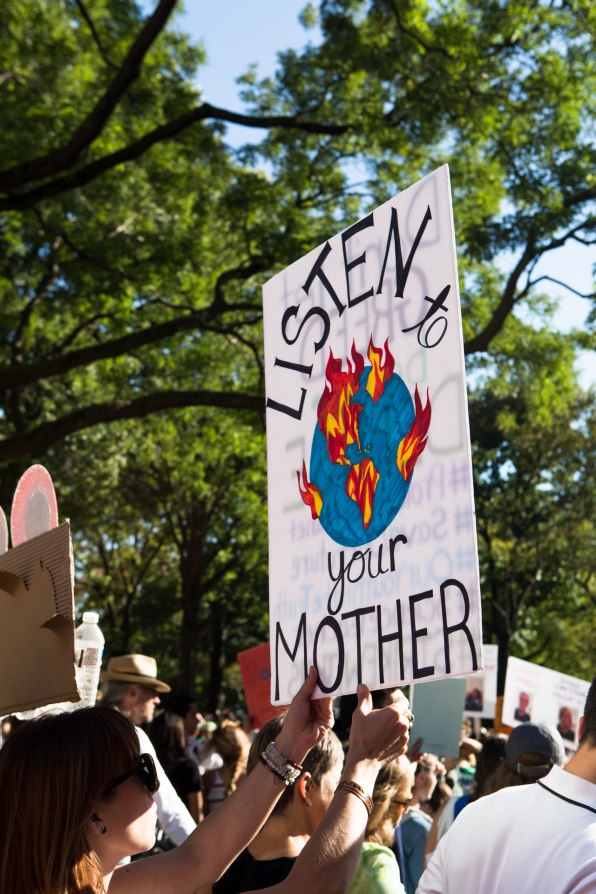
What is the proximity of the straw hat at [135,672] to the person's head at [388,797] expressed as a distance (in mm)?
2487

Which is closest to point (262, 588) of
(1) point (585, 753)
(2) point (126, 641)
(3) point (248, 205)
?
(2) point (126, 641)

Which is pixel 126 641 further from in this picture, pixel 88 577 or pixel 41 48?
pixel 41 48

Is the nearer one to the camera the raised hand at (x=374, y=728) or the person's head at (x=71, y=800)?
the person's head at (x=71, y=800)

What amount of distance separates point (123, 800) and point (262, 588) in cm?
3151

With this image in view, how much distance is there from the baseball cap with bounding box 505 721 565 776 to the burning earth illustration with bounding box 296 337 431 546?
1.94 metres

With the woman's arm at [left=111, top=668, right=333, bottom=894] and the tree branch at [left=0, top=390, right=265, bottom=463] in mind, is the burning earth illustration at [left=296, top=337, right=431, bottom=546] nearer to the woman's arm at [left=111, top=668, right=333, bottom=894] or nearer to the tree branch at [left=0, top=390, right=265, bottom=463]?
the woman's arm at [left=111, top=668, right=333, bottom=894]

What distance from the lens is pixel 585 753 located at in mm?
2049

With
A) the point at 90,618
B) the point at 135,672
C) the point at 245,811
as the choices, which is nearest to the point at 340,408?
the point at 245,811

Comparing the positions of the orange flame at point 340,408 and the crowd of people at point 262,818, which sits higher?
the orange flame at point 340,408

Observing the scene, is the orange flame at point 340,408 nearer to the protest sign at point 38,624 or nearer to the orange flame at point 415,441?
the orange flame at point 415,441

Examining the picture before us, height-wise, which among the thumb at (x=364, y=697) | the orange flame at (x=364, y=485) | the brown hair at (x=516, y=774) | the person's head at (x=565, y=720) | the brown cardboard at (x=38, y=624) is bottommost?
the person's head at (x=565, y=720)

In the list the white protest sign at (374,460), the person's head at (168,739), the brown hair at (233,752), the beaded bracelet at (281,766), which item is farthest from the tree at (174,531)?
the beaded bracelet at (281,766)

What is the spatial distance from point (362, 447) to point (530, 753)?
2.12 m

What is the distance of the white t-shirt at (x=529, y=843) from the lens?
6.37ft
